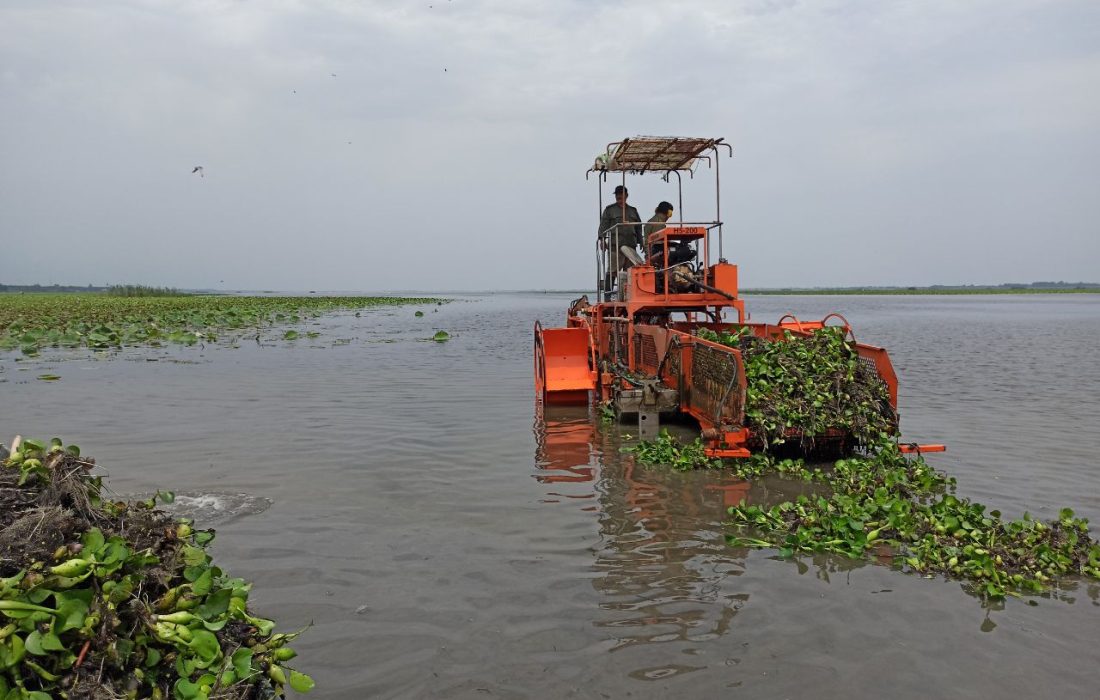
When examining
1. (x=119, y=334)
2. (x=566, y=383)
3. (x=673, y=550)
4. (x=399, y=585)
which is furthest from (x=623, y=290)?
(x=119, y=334)

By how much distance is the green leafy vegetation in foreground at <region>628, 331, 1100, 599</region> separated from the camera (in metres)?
4.54

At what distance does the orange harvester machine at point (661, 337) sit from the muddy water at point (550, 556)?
0.67 metres

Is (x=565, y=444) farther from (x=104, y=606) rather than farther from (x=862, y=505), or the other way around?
(x=104, y=606)

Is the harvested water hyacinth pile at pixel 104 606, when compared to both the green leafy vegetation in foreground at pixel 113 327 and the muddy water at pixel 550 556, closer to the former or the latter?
the muddy water at pixel 550 556

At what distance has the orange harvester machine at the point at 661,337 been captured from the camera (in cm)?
736

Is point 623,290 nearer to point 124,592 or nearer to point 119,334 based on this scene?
point 124,592

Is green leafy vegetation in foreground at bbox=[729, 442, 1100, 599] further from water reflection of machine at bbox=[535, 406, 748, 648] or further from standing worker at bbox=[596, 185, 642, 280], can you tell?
standing worker at bbox=[596, 185, 642, 280]

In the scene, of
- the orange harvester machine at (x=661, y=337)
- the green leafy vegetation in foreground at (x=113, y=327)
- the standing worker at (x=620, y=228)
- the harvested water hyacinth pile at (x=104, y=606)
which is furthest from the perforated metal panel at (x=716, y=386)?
the green leafy vegetation in foreground at (x=113, y=327)

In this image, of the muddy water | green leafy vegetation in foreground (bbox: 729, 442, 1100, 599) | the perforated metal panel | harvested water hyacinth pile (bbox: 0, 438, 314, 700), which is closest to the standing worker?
the muddy water

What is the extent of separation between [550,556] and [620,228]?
737 cm

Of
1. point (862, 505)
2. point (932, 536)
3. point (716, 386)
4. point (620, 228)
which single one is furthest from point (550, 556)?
point (620, 228)

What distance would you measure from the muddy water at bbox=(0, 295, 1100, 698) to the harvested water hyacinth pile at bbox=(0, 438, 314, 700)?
37.9 inches

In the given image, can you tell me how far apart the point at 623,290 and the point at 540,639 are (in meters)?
7.63

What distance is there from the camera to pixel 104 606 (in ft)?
7.52
